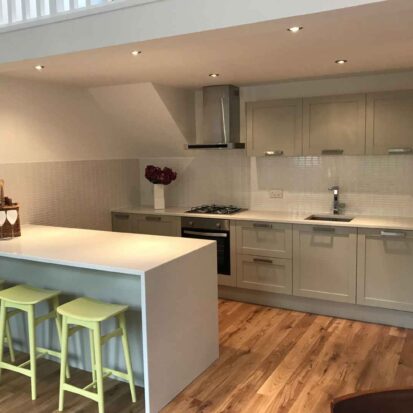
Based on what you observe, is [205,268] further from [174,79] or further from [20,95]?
[20,95]

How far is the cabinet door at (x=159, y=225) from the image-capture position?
483 cm

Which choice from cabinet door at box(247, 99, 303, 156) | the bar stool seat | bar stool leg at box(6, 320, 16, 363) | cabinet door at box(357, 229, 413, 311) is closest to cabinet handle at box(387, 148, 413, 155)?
cabinet door at box(357, 229, 413, 311)

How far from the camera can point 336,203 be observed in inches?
179

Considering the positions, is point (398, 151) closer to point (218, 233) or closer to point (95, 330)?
point (218, 233)

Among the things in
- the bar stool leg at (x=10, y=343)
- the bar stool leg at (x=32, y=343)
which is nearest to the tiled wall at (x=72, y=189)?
the bar stool leg at (x=10, y=343)

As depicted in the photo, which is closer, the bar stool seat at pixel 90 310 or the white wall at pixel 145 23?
the white wall at pixel 145 23

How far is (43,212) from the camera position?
14.1 feet

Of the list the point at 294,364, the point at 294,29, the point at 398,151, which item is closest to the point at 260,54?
the point at 294,29

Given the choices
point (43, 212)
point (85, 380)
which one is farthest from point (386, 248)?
point (43, 212)

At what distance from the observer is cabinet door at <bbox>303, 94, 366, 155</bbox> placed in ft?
13.4

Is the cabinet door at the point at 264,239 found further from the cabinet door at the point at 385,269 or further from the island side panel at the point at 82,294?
the island side panel at the point at 82,294

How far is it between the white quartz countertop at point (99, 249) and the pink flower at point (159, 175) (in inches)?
60.6

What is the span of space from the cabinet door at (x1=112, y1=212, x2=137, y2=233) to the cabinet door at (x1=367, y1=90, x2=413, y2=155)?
2600mm

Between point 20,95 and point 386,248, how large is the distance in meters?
3.46
